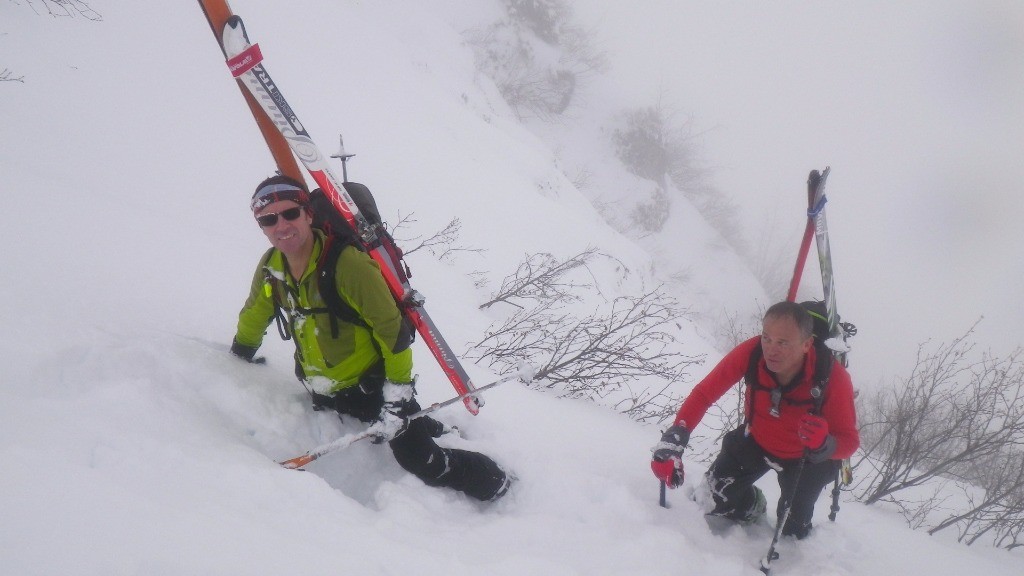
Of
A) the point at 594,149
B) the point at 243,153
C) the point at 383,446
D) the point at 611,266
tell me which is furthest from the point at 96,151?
the point at 594,149

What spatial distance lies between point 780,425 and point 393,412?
2.34 meters

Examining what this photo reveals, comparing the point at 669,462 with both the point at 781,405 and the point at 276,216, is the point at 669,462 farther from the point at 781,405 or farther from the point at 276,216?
the point at 276,216

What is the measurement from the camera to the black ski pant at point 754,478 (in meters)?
3.10

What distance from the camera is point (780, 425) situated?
3.02 metres

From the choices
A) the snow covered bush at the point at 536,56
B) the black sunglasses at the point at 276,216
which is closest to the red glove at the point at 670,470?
the black sunglasses at the point at 276,216

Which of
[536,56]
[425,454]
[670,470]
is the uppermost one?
[536,56]

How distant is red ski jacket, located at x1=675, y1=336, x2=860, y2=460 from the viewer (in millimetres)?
2807

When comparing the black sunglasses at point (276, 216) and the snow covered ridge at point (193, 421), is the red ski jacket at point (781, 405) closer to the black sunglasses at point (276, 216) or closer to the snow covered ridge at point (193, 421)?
the snow covered ridge at point (193, 421)

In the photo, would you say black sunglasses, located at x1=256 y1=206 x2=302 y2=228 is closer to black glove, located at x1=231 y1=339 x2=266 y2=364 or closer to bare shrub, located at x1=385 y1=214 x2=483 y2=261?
black glove, located at x1=231 y1=339 x2=266 y2=364

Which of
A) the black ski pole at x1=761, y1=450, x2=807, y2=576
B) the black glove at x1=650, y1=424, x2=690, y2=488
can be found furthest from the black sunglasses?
the black ski pole at x1=761, y1=450, x2=807, y2=576

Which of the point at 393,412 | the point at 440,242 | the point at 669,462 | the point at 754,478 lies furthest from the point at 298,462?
the point at 440,242

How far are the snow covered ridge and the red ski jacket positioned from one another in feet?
2.27

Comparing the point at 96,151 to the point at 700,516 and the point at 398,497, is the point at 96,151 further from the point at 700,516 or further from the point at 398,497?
the point at 700,516

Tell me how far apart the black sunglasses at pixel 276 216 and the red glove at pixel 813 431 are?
2.90 meters
